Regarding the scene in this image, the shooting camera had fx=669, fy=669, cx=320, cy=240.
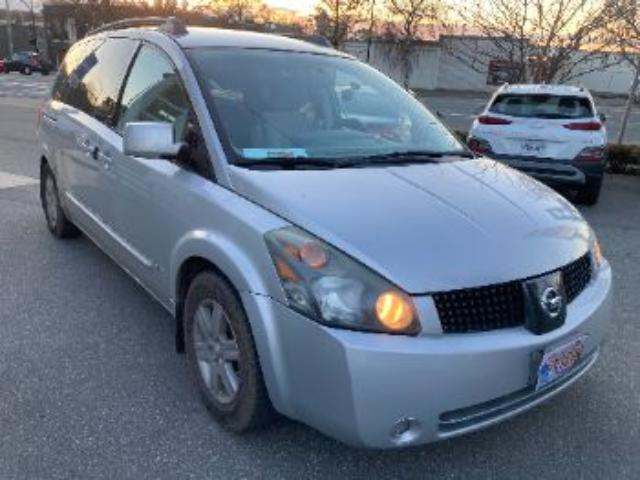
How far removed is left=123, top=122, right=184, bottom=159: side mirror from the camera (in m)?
3.04

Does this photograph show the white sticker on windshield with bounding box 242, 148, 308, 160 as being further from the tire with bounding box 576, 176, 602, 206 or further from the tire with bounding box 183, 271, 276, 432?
the tire with bounding box 576, 176, 602, 206

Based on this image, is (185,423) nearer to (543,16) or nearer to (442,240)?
(442,240)

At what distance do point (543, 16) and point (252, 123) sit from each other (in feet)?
37.7

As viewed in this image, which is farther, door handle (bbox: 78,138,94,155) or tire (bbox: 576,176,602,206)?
tire (bbox: 576,176,602,206)

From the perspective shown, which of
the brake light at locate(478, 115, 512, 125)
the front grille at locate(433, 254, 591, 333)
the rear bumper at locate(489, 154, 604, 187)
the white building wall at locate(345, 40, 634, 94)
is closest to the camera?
the front grille at locate(433, 254, 591, 333)

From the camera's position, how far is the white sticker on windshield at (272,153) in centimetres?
305

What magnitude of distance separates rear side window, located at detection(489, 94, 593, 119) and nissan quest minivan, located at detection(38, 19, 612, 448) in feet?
15.3

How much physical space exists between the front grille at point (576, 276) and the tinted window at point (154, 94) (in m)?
1.89

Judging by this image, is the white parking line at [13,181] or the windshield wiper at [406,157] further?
the white parking line at [13,181]

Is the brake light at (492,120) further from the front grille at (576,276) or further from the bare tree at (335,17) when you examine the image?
the bare tree at (335,17)

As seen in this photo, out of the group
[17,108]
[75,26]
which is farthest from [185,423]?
[75,26]

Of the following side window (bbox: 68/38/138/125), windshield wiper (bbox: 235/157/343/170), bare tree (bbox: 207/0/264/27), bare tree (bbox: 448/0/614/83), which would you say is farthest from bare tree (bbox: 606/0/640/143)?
bare tree (bbox: 207/0/264/27)

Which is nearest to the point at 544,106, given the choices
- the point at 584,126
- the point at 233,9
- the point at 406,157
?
the point at 584,126

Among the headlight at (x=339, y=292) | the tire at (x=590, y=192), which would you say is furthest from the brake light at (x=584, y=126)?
the headlight at (x=339, y=292)
